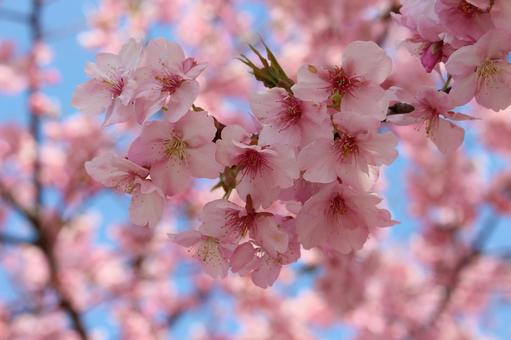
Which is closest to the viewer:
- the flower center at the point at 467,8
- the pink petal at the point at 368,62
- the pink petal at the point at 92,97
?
the flower center at the point at 467,8

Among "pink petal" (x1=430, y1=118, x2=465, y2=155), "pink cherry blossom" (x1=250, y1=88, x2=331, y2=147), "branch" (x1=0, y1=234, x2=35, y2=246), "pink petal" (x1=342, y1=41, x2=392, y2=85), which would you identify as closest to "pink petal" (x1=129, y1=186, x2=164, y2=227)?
"pink cherry blossom" (x1=250, y1=88, x2=331, y2=147)

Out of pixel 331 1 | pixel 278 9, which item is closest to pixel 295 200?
pixel 331 1

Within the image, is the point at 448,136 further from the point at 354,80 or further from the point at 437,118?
the point at 354,80

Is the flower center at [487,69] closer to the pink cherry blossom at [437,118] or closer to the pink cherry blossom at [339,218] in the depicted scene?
the pink cherry blossom at [437,118]

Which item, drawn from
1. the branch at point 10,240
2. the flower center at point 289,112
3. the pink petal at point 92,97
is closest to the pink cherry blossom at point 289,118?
the flower center at point 289,112

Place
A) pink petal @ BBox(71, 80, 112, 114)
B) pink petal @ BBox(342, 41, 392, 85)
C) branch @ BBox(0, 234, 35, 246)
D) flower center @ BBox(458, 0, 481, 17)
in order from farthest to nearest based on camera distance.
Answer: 1. branch @ BBox(0, 234, 35, 246)
2. pink petal @ BBox(71, 80, 112, 114)
3. pink petal @ BBox(342, 41, 392, 85)
4. flower center @ BBox(458, 0, 481, 17)

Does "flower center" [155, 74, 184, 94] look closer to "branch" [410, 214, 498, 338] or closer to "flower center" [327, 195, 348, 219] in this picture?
"flower center" [327, 195, 348, 219]


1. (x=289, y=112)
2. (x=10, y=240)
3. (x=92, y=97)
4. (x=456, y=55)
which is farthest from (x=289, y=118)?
(x=10, y=240)
